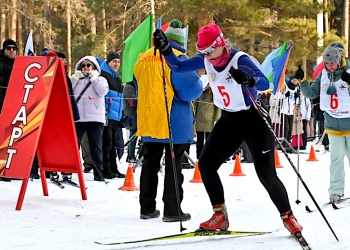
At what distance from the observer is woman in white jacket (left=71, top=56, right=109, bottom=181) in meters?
9.39

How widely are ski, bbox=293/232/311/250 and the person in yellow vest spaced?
4.91ft

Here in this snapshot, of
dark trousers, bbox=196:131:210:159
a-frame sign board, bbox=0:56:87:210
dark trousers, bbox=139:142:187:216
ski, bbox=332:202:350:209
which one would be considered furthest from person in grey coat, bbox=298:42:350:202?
dark trousers, bbox=196:131:210:159

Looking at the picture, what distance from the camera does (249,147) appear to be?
5422 millimetres

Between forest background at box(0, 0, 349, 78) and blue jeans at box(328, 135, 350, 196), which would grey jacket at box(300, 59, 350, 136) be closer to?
blue jeans at box(328, 135, 350, 196)

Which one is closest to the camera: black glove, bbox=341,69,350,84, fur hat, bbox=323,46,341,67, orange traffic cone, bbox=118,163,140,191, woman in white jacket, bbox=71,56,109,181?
black glove, bbox=341,69,350,84

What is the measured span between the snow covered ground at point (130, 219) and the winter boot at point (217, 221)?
10.1 inches

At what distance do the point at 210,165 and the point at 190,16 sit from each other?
21.4m

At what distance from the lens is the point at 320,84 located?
7.56 metres

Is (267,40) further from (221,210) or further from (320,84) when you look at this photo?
(221,210)

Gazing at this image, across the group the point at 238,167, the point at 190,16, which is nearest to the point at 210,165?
the point at 238,167

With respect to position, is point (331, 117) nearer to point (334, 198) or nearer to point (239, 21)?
point (334, 198)

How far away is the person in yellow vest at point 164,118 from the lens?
640cm

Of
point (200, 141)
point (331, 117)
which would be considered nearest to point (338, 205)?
point (331, 117)

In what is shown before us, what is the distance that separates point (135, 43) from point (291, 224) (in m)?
5.50
